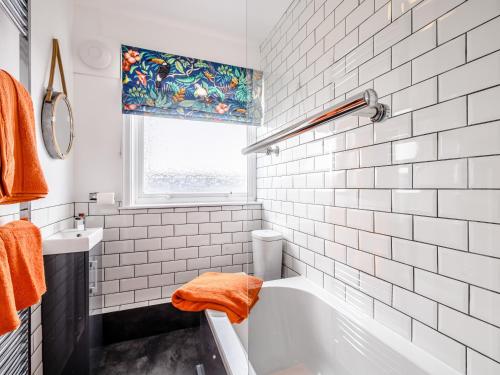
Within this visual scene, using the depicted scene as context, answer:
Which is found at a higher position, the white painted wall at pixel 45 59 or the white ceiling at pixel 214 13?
the white ceiling at pixel 214 13

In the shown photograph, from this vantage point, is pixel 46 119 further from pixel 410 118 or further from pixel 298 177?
pixel 410 118

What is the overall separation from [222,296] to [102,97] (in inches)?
64.9

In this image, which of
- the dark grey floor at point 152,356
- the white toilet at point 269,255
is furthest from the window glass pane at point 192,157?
the dark grey floor at point 152,356

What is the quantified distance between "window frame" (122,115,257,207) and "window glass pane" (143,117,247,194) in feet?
0.13

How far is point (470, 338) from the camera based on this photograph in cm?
73

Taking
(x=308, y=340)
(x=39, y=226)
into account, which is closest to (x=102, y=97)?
(x=39, y=226)

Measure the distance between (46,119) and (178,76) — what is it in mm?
968

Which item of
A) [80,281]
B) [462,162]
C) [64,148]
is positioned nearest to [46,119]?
[64,148]

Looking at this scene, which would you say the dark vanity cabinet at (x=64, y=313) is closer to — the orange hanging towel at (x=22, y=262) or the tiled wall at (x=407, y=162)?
the orange hanging towel at (x=22, y=262)

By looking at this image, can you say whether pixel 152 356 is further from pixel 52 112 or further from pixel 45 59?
pixel 45 59

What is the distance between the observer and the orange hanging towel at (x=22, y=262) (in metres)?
0.87

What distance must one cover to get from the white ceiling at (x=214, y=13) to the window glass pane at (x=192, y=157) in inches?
30.3

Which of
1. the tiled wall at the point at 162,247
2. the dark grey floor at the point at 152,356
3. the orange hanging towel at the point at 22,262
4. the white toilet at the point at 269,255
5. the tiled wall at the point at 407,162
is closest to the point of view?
the tiled wall at the point at 407,162

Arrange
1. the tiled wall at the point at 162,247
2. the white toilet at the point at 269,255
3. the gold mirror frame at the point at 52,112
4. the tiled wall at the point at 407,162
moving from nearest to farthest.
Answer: the tiled wall at the point at 407,162, the gold mirror frame at the point at 52,112, the white toilet at the point at 269,255, the tiled wall at the point at 162,247
